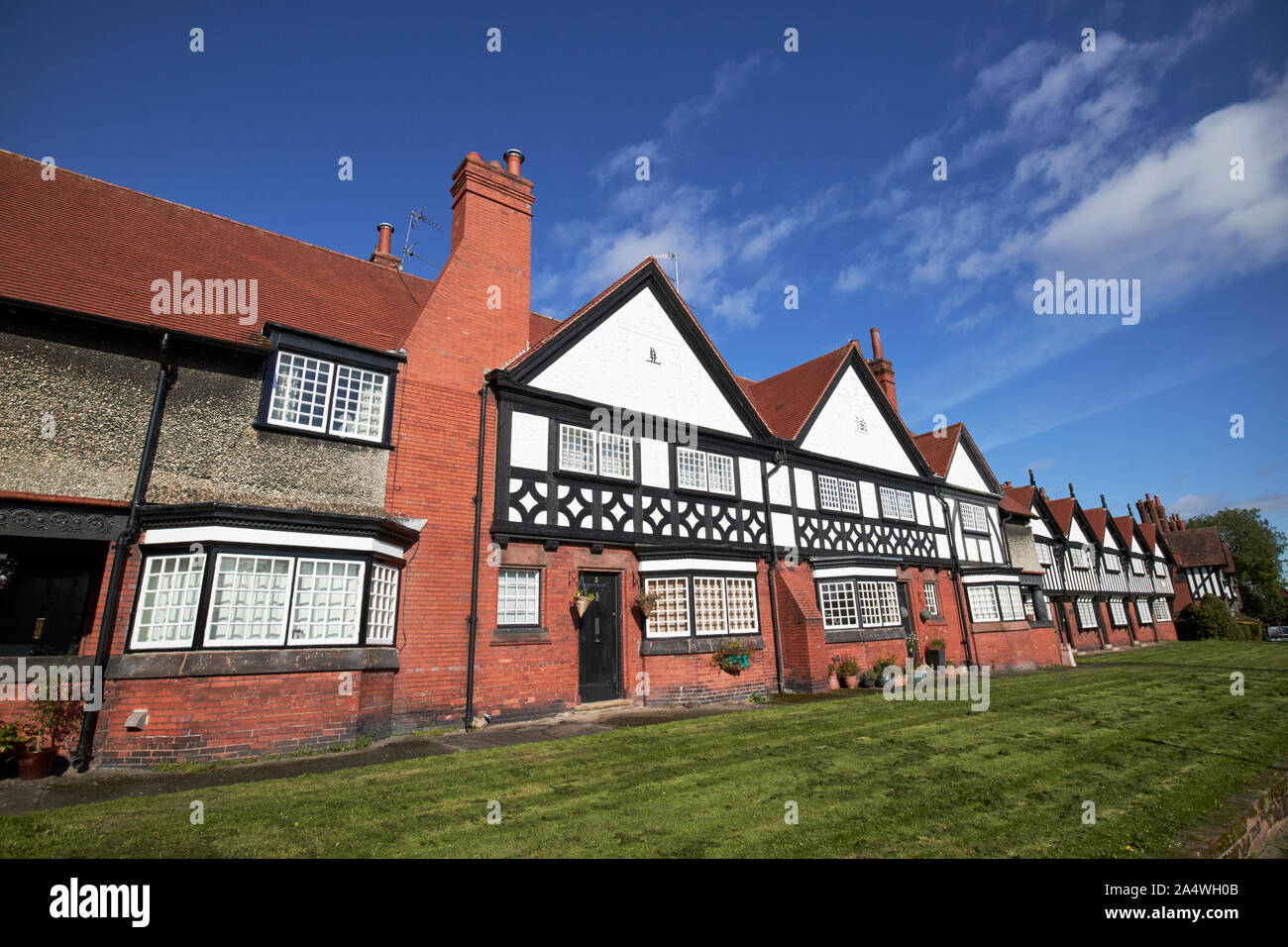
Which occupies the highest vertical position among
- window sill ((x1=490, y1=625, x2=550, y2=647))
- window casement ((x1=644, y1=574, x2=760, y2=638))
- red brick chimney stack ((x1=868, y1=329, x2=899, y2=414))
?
red brick chimney stack ((x1=868, y1=329, x2=899, y2=414))

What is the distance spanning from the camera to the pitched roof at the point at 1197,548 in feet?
190

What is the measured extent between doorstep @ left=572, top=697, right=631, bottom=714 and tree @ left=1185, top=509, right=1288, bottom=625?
76531 mm

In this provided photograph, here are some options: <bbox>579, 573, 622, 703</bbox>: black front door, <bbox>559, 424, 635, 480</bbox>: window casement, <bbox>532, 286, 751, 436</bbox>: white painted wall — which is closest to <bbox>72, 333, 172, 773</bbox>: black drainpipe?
<bbox>532, 286, 751, 436</bbox>: white painted wall

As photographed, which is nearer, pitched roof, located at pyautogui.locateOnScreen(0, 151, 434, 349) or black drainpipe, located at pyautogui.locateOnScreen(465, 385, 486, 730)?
pitched roof, located at pyautogui.locateOnScreen(0, 151, 434, 349)

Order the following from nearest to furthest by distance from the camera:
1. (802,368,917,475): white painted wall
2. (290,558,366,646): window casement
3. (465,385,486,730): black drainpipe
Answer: (290,558,366,646): window casement < (465,385,486,730): black drainpipe < (802,368,917,475): white painted wall

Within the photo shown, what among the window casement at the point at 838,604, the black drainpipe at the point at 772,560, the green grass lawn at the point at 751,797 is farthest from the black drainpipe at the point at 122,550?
the window casement at the point at 838,604

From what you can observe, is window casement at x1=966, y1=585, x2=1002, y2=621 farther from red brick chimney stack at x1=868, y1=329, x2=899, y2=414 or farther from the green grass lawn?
the green grass lawn

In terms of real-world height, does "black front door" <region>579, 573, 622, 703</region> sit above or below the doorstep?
above

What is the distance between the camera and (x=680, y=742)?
9.45 meters

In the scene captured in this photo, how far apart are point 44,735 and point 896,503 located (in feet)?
76.0

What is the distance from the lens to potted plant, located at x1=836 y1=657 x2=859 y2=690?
1705cm
